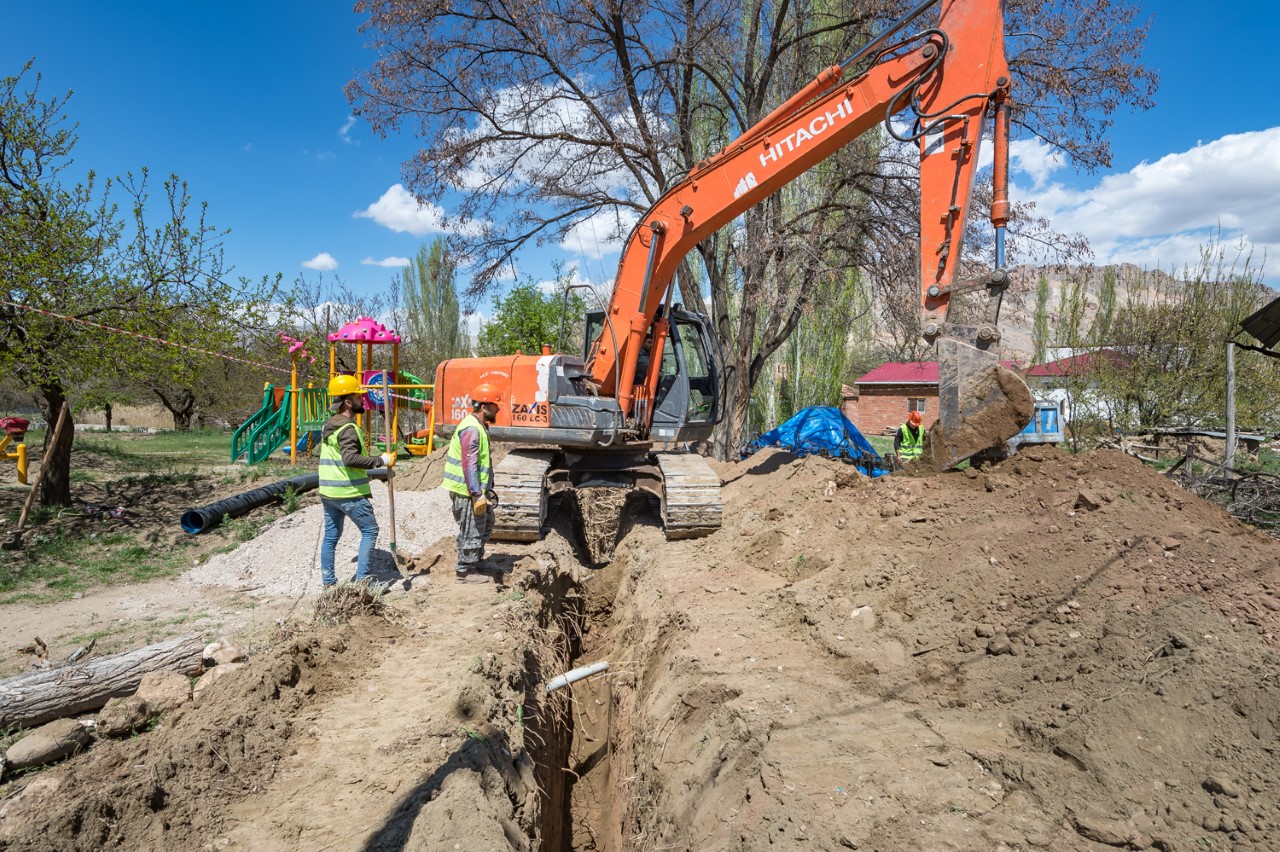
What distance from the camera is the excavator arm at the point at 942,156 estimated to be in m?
5.64

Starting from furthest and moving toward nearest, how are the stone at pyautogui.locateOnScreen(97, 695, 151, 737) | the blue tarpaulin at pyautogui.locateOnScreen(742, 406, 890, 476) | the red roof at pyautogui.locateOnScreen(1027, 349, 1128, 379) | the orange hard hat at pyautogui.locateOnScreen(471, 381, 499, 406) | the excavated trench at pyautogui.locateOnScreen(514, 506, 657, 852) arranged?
the red roof at pyautogui.locateOnScreen(1027, 349, 1128, 379) < the blue tarpaulin at pyautogui.locateOnScreen(742, 406, 890, 476) < the orange hard hat at pyautogui.locateOnScreen(471, 381, 499, 406) < the excavated trench at pyautogui.locateOnScreen(514, 506, 657, 852) < the stone at pyautogui.locateOnScreen(97, 695, 151, 737)

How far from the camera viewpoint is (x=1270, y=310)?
7.06 metres

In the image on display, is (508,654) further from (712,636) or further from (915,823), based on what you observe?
(915,823)

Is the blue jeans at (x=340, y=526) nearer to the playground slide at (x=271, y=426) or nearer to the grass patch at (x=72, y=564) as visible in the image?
the grass patch at (x=72, y=564)

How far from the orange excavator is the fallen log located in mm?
3430

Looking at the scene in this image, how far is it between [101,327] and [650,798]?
8.23m

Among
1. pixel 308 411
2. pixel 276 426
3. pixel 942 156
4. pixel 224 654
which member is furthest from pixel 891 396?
pixel 224 654

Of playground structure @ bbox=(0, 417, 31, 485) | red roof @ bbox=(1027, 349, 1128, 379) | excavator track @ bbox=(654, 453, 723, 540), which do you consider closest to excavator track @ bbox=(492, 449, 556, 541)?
excavator track @ bbox=(654, 453, 723, 540)

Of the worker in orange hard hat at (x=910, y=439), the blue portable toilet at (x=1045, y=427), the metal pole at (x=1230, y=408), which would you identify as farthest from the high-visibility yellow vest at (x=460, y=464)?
the blue portable toilet at (x=1045, y=427)

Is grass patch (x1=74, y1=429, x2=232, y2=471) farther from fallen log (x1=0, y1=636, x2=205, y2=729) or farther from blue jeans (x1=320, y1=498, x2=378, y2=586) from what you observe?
fallen log (x1=0, y1=636, x2=205, y2=729)

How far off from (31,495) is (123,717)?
6017mm

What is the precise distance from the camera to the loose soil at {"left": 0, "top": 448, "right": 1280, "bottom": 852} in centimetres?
291

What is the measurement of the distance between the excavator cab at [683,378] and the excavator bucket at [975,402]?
3.13m

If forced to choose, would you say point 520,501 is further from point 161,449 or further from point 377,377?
point 161,449
